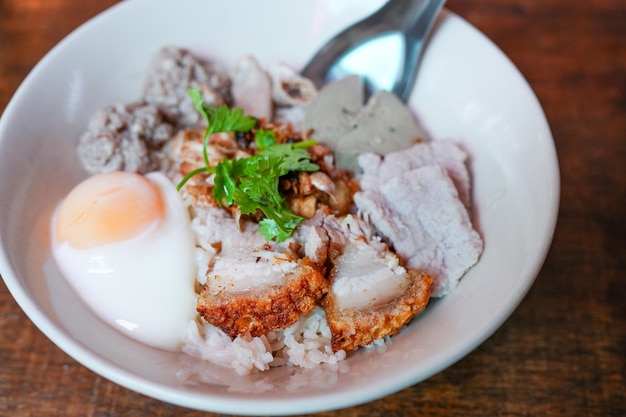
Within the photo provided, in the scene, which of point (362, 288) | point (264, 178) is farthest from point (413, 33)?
point (362, 288)

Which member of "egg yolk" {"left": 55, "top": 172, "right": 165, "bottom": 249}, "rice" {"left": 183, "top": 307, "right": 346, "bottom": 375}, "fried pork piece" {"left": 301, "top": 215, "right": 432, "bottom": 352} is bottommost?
"rice" {"left": 183, "top": 307, "right": 346, "bottom": 375}

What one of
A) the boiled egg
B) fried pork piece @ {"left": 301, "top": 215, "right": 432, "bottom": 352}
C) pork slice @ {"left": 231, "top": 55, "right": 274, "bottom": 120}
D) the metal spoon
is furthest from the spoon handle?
the boiled egg

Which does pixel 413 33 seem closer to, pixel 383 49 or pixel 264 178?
pixel 383 49

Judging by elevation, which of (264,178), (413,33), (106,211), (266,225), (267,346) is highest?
(413,33)

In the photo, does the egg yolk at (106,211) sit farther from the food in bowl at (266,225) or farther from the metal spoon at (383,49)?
the metal spoon at (383,49)

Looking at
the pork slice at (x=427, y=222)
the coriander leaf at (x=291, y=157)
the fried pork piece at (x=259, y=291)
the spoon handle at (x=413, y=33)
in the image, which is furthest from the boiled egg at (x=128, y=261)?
the spoon handle at (x=413, y=33)

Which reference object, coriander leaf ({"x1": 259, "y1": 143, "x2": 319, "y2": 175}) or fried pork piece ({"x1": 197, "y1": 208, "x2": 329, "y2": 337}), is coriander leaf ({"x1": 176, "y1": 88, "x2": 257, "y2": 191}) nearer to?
coriander leaf ({"x1": 259, "y1": 143, "x2": 319, "y2": 175})

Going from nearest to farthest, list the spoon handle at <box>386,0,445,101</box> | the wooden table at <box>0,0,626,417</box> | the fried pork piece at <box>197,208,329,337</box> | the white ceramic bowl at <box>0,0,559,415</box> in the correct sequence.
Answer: the white ceramic bowl at <box>0,0,559,415</box>
the fried pork piece at <box>197,208,329,337</box>
the wooden table at <box>0,0,626,417</box>
the spoon handle at <box>386,0,445,101</box>

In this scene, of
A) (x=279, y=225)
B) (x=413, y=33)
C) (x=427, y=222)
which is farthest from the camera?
(x=413, y=33)
